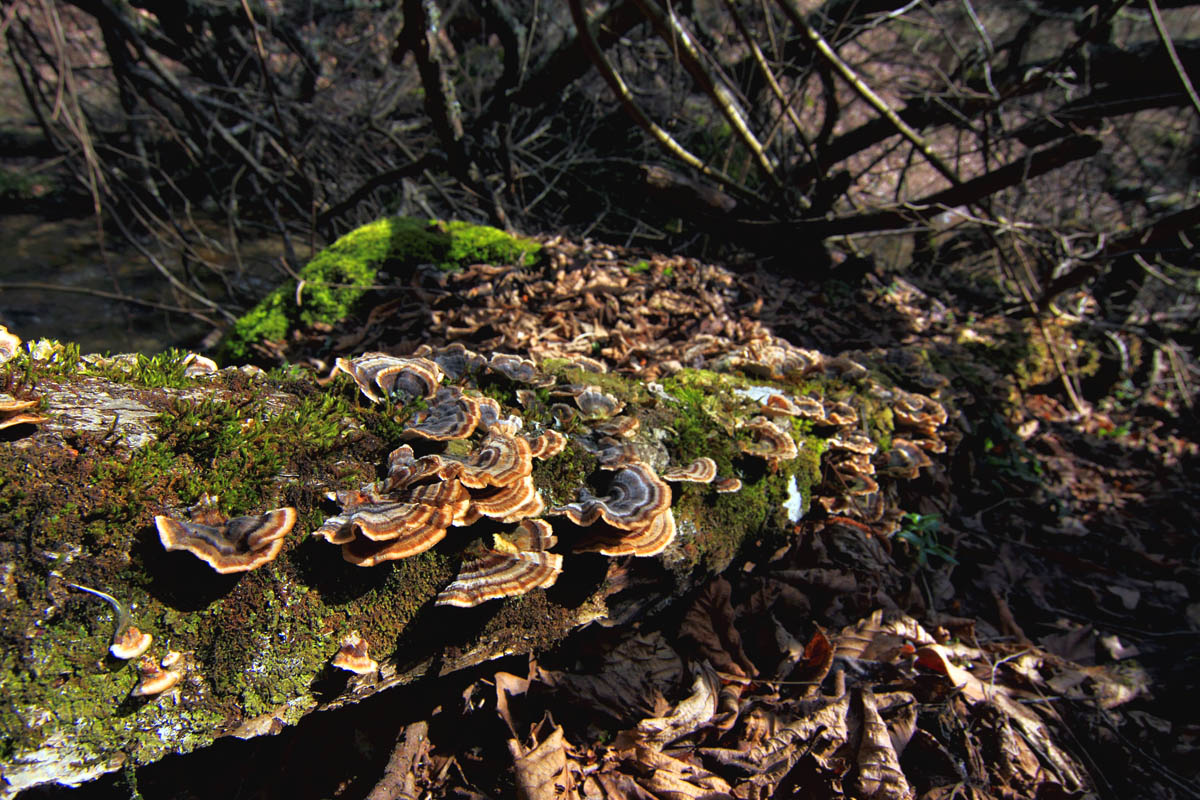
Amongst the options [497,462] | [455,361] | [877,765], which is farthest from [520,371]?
[877,765]

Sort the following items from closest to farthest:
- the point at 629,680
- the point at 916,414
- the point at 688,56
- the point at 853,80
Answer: the point at 629,680 < the point at 916,414 < the point at 688,56 < the point at 853,80

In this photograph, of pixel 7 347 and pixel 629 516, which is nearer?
pixel 7 347

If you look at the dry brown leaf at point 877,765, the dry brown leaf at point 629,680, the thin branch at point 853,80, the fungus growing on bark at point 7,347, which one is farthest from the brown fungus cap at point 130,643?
the thin branch at point 853,80

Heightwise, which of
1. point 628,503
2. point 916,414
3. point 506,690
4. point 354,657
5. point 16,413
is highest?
point 16,413

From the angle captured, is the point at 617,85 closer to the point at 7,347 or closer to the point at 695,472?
the point at 695,472

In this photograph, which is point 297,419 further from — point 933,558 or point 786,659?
point 933,558

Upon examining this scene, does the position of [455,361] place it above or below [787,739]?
above

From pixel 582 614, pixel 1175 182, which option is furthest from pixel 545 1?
pixel 1175 182
